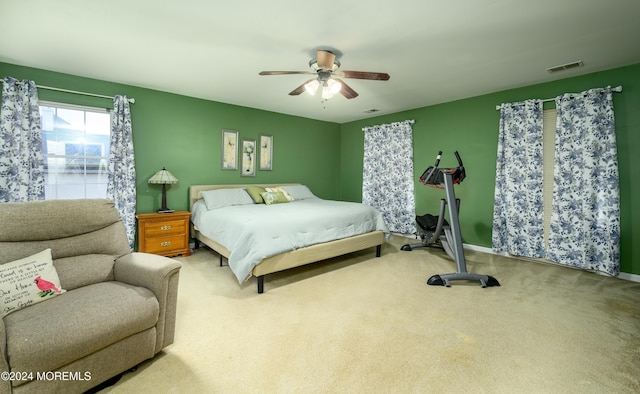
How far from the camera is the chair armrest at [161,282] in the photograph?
177 centimetres

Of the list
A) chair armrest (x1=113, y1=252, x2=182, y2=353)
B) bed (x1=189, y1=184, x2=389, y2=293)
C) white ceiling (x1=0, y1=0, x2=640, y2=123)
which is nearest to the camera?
chair armrest (x1=113, y1=252, x2=182, y2=353)

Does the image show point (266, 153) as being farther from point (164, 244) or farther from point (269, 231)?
point (269, 231)

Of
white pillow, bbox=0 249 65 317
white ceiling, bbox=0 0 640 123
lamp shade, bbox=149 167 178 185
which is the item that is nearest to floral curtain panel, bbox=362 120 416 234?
white ceiling, bbox=0 0 640 123

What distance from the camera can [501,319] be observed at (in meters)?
2.39

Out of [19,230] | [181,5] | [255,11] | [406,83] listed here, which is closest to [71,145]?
[19,230]

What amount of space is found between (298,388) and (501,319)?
73.1 inches

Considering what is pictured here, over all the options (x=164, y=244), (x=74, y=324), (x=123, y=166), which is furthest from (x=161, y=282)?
(x=123, y=166)

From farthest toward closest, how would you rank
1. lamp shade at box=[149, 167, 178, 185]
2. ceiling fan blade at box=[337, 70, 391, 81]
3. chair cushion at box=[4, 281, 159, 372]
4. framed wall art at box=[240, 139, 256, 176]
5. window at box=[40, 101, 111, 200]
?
framed wall art at box=[240, 139, 256, 176], lamp shade at box=[149, 167, 178, 185], window at box=[40, 101, 111, 200], ceiling fan blade at box=[337, 70, 391, 81], chair cushion at box=[4, 281, 159, 372]

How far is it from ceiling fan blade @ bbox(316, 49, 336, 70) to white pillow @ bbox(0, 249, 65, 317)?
8.59ft

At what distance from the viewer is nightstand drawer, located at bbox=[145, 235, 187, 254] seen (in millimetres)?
3785

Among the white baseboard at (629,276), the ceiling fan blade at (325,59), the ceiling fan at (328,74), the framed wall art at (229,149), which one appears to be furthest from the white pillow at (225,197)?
the white baseboard at (629,276)

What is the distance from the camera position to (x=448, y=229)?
3.87m

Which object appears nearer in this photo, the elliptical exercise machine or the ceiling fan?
the ceiling fan

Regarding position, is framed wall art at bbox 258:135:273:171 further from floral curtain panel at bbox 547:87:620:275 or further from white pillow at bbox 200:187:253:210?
floral curtain panel at bbox 547:87:620:275
